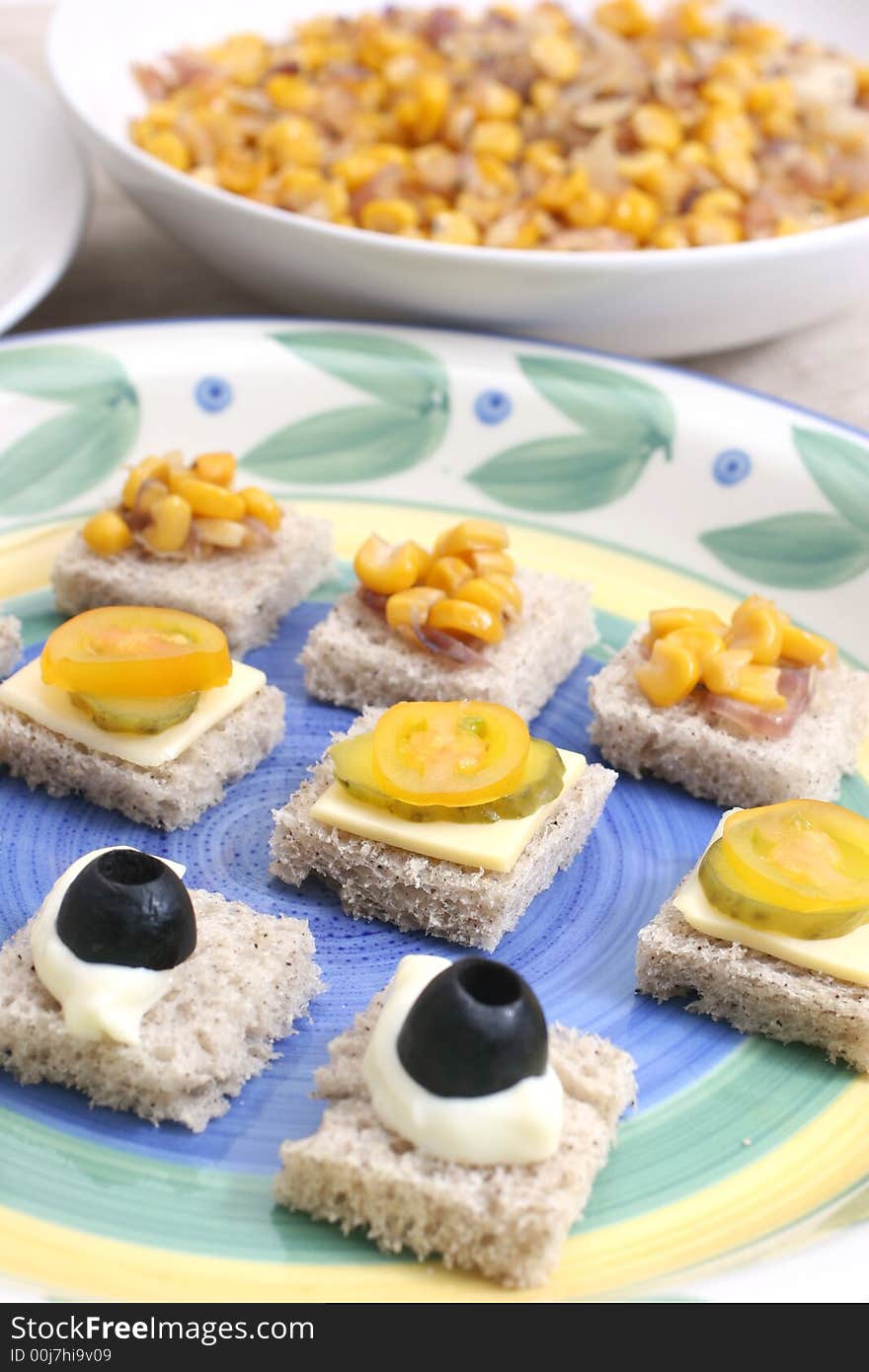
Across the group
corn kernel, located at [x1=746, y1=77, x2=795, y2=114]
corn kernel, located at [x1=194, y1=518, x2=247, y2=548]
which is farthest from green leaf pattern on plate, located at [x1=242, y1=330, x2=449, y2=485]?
corn kernel, located at [x1=746, y1=77, x2=795, y2=114]

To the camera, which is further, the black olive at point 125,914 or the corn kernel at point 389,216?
the corn kernel at point 389,216

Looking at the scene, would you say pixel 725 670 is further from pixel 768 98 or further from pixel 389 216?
pixel 768 98

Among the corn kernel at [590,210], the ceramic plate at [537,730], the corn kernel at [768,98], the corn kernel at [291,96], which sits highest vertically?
the corn kernel at [768,98]

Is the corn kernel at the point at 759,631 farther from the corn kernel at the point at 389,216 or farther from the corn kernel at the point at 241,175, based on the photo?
the corn kernel at the point at 241,175

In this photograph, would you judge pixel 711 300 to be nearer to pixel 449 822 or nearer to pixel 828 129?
pixel 828 129

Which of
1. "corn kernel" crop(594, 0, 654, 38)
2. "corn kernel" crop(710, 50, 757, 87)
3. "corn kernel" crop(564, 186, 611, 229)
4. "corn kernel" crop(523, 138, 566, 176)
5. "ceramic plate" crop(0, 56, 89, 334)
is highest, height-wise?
"corn kernel" crop(594, 0, 654, 38)

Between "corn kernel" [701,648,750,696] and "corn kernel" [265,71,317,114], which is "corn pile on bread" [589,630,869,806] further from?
"corn kernel" [265,71,317,114]

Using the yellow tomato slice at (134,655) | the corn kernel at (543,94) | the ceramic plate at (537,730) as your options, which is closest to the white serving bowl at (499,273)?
the ceramic plate at (537,730)
